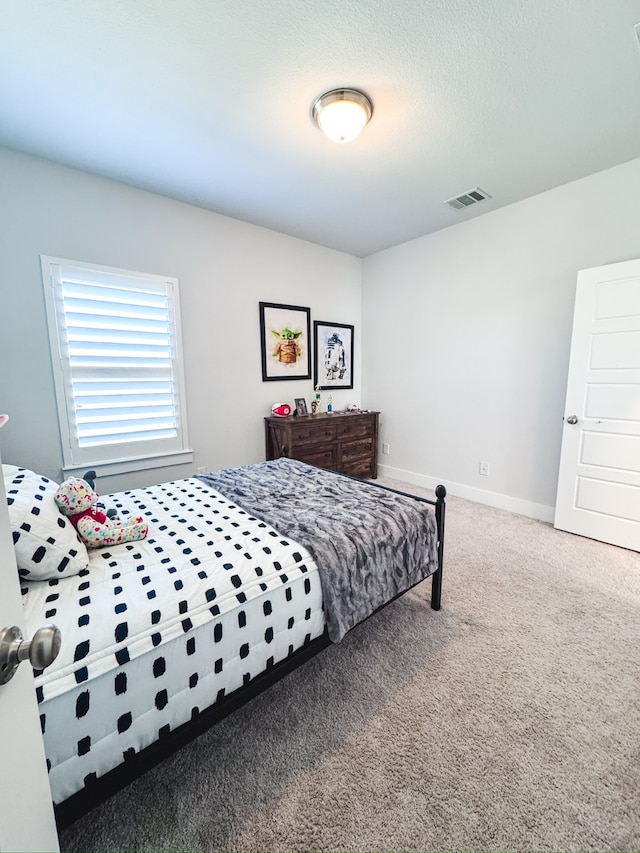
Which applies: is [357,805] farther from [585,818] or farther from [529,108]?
[529,108]

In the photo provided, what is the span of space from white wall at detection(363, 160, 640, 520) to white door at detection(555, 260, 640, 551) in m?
0.24

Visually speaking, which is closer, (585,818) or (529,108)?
(585,818)

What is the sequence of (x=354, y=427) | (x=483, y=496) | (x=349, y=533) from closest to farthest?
(x=349, y=533) < (x=483, y=496) < (x=354, y=427)

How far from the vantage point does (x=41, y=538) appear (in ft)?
3.85

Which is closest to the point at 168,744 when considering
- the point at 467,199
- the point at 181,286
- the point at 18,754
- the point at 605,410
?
the point at 18,754

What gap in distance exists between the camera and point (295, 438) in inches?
140

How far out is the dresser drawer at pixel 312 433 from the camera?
3560mm

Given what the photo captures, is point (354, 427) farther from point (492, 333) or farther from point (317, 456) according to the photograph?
point (492, 333)

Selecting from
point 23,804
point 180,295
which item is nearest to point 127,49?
point 180,295

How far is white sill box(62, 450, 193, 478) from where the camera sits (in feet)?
8.84

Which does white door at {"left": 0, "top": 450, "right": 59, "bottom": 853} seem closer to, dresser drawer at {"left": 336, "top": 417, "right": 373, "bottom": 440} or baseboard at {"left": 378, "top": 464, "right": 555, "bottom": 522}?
dresser drawer at {"left": 336, "top": 417, "right": 373, "bottom": 440}

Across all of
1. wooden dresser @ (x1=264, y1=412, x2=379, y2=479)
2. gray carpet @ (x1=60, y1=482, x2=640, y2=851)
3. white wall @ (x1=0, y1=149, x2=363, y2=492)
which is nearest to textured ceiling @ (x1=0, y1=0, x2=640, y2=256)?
white wall @ (x1=0, y1=149, x2=363, y2=492)

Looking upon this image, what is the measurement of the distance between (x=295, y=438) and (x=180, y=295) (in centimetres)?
172

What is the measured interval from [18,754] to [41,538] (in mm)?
782
